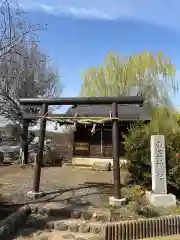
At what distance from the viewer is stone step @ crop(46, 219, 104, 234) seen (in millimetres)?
7285

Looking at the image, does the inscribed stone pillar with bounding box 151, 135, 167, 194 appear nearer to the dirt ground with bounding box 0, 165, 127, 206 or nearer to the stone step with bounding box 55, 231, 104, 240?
the dirt ground with bounding box 0, 165, 127, 206

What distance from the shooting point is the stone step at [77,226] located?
7.29 metres

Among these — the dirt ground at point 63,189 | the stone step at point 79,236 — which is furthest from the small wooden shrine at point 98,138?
the stone step at point 79,236

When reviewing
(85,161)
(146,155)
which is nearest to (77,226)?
(146,155)

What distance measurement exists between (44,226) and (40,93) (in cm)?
1617

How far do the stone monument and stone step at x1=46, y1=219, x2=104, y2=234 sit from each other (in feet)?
8.04

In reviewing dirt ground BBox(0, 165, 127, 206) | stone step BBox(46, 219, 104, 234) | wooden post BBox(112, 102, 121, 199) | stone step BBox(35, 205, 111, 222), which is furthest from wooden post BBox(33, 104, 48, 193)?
stone step BBox(46, 219, 104, 234)

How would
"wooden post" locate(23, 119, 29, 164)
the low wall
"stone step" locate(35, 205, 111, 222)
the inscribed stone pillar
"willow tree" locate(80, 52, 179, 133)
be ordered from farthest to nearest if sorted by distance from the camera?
"willow tree" locate(80, 52, 179, 133)
"wooden post" locate(23, 119, 29, 164)
the low wall
the inscribed stone pillar
"stone step" locate(35, 205, 111, 222)

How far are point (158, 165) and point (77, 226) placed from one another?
349 centimetres

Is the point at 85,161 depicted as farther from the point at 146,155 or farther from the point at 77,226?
the point at 77,226

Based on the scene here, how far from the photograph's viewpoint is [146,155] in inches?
418

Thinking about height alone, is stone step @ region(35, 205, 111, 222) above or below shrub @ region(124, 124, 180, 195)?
below

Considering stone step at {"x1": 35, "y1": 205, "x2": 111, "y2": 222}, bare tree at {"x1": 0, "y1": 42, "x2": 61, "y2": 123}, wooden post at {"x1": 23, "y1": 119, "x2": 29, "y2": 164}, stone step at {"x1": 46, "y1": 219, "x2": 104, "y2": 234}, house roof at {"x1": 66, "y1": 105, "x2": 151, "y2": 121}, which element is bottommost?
stone step at {"x1": 46, "y1": 219, "x2": 104, "y2": 234}

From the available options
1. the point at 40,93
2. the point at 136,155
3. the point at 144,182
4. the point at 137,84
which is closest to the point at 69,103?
the point at 136,155
